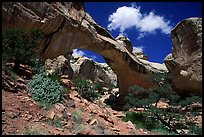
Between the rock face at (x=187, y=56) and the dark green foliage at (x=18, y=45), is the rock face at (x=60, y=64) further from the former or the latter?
the dark green foliage at (x=18, y=45)

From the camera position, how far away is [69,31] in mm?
17484

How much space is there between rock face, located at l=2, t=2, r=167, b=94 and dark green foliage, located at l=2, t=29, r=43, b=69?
6.42 ft

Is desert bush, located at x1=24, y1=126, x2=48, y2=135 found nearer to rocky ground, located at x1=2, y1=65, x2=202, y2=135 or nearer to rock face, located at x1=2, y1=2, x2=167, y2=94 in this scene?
rocky ground, located at x1=2, y1=65, x2=202, y2=135

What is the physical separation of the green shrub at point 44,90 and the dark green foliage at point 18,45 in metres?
1.64

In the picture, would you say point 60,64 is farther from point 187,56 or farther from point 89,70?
point 187,56

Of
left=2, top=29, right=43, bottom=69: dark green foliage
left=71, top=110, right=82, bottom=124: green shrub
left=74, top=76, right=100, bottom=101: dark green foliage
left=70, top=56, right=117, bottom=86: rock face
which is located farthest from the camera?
left=70, top=56, right=117, bottom=86: rock face

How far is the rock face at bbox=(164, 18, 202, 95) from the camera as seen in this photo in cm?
1705

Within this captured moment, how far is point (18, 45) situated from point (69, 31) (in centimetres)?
526

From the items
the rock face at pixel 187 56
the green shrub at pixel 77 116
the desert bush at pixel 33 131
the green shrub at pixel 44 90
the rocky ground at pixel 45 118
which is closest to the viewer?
the desert bush at pixel 33 131

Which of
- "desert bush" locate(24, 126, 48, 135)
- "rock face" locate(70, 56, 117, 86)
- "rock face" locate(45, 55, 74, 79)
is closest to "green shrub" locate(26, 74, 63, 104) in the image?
"desert bush" locate(24, 126, 48, 135)

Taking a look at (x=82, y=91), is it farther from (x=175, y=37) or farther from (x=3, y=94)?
(x=175, y=37)

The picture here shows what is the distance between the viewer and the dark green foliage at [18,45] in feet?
40.9

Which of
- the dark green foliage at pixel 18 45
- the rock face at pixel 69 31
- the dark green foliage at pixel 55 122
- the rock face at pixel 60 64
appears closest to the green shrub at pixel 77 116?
the dark green foliage at pixel 55 122

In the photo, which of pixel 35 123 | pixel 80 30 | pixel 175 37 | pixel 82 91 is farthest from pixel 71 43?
pixel 35 123
